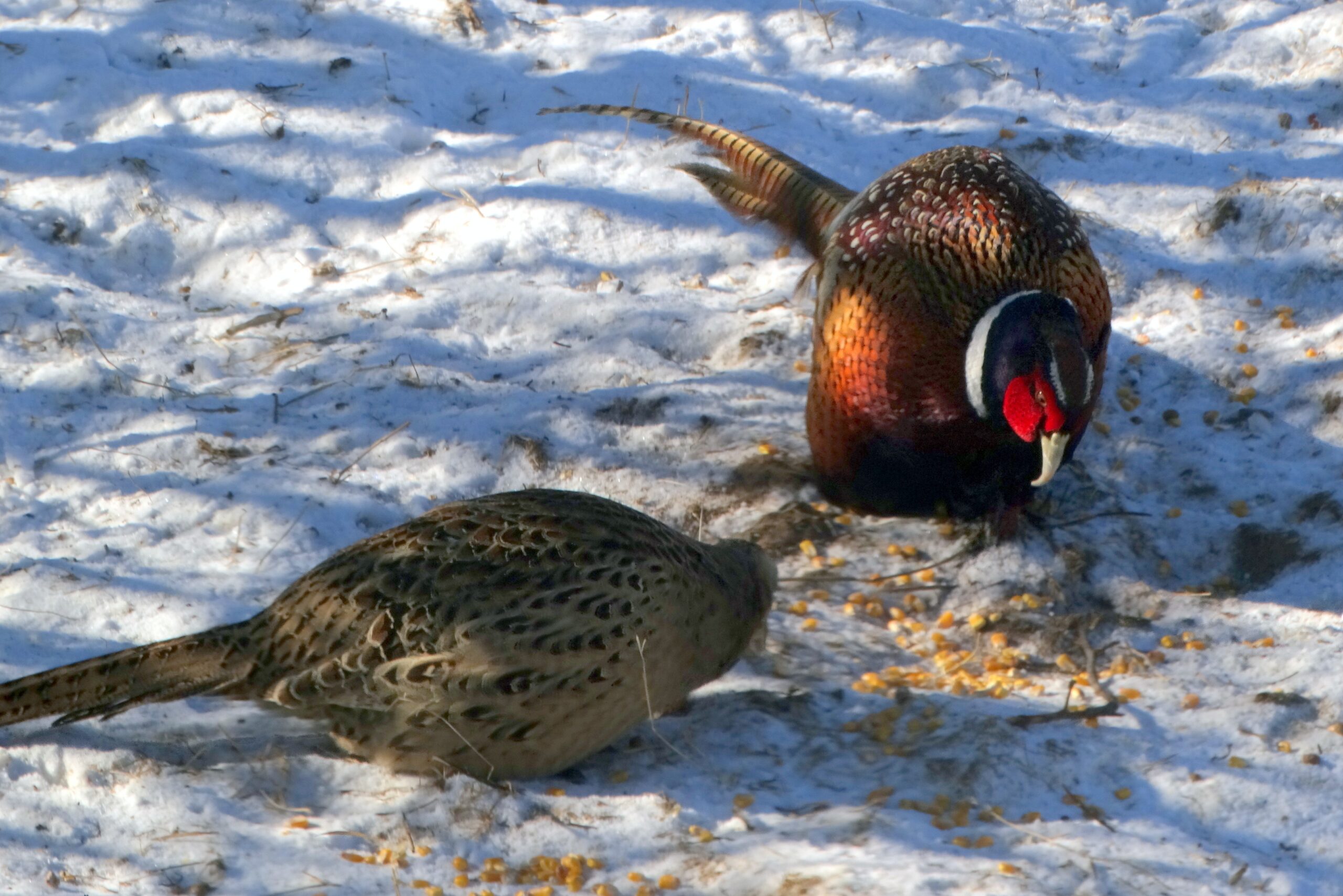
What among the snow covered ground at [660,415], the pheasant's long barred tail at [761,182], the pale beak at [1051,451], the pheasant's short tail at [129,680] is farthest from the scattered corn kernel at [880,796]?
the pheasant's long barred tail at [761,182]

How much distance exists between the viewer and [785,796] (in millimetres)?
2789

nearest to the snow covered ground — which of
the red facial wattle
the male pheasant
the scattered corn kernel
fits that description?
the scattered corn kernel

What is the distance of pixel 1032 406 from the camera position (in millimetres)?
3320

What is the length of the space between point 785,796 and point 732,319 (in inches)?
84.0

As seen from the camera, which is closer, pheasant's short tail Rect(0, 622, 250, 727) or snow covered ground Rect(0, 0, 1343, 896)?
snow covered ground Rect(0, 0, 1343, 896)

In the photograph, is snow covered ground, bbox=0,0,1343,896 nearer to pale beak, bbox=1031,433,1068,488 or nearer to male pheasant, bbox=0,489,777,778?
male pheasant, bbox=0,489,777,778

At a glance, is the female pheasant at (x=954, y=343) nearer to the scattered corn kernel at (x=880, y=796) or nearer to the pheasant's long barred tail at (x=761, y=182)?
the pheasant's long barred tail at (x=761, y=182)

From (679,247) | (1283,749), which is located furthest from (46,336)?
(1283,749)

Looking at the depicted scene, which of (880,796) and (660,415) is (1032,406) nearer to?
(880,796)

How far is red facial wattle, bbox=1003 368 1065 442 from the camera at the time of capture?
10.8 feet

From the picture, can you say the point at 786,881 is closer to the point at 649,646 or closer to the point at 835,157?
the point at 649,646

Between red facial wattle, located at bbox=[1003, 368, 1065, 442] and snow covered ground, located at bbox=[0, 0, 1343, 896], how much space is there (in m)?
0.47

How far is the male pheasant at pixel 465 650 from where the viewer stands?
266cm

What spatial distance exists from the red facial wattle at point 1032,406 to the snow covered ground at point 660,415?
47 cm
